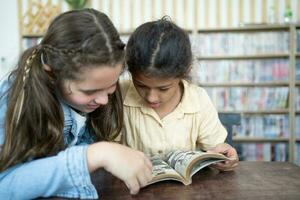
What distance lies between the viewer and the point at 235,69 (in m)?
3.18

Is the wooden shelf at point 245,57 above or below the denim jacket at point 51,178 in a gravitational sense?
above

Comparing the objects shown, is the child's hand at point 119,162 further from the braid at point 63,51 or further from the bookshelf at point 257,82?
the bookshelf at point 257,82

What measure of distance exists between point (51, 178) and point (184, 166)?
0.97 feet

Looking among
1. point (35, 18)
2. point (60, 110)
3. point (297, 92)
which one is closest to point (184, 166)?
point (60, 110)

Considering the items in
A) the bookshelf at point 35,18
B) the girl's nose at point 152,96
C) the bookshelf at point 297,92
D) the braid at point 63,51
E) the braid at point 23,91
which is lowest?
the bookshelf at point 297,92

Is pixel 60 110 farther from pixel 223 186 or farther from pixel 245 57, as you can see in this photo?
pixel 245 57

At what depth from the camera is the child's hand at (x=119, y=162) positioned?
2.13 feet

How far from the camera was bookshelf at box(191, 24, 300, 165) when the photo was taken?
3.10 metres

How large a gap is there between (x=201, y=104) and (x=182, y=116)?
0.25 feet

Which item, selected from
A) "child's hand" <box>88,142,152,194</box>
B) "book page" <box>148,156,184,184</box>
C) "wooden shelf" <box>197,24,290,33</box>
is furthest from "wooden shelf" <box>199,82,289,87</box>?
"child's hand" <box>88,142,152,194</box>

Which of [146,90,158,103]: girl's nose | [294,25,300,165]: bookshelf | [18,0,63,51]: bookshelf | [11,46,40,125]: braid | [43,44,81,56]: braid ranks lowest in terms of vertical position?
[294,25,300,165]: bookshelf

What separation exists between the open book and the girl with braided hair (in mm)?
74

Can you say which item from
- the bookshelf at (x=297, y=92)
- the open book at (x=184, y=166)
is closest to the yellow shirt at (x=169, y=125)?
the open book at (x=184, y=166)

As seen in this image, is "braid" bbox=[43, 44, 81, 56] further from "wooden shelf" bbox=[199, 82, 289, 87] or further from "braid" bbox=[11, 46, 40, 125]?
"wooden shelf" bbox=[199, 82, 289, 87]
